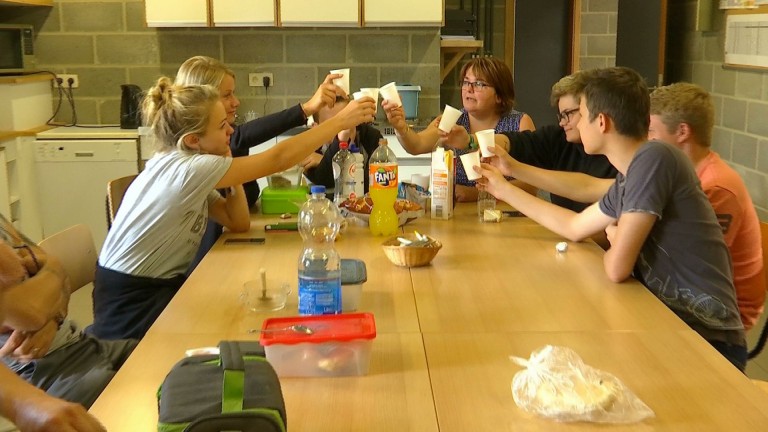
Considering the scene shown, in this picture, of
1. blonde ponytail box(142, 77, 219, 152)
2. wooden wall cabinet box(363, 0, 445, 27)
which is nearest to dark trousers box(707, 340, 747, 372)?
blonde ponytail box(142, 77, 219, 152)

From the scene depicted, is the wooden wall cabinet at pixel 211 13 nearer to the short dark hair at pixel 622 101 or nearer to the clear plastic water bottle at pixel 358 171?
the clear plastic water bottle at pixel 358 171

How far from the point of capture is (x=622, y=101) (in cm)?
226

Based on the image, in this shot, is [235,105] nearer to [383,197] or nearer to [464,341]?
[383,197]

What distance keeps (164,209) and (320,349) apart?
103 centimetres

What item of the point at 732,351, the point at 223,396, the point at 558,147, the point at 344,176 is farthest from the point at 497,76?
the point at 223,396

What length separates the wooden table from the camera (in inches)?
54.0

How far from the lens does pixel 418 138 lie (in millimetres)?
3377

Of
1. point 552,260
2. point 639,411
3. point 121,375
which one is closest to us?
point 639,411

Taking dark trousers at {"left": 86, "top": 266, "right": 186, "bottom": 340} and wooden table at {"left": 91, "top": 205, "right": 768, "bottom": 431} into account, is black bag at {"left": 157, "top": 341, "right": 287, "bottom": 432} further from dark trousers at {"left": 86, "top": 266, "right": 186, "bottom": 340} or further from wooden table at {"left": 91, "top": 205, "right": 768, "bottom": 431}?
dark trousers at {"left": 86, "top": 266, "right": 186, "bottom": 340}

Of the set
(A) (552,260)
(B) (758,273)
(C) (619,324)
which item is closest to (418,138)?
(A) (552,260)

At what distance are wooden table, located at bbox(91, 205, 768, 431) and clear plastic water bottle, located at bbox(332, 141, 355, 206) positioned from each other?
0.55 m

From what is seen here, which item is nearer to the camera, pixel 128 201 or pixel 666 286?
pixel 666 286

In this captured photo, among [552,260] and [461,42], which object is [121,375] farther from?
[461,42]

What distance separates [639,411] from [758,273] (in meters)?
1.26
